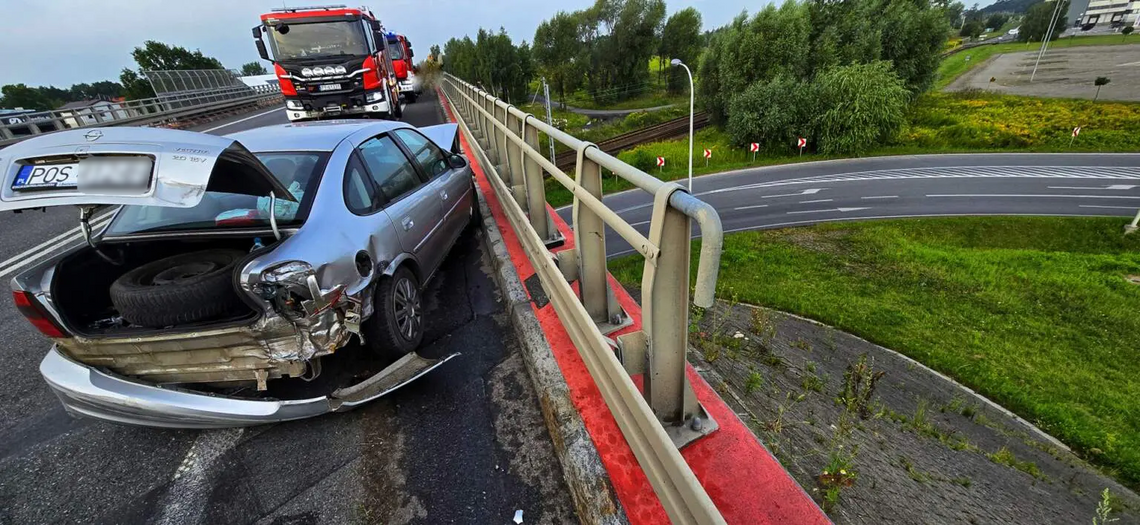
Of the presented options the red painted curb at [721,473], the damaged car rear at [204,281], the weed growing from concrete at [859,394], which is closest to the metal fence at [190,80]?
the damaged car rear at [204,281]

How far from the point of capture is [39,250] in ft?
18.2

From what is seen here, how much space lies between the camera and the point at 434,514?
215 centimetres

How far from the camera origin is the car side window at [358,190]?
3.01m

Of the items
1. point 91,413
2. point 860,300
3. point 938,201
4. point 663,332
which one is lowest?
point 938,201

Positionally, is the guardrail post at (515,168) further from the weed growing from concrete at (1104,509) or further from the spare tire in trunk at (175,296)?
the weed growing from concrete at (1104,509)

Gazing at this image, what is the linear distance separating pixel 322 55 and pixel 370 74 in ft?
3.82

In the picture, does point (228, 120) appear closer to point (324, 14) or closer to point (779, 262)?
point (324, 14)

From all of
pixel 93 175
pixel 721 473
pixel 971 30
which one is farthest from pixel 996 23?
pixel 93 175

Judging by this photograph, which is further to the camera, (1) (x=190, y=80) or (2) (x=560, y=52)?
(2) (x=560, y=52)

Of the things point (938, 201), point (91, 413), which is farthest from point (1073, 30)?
→ point (91, 413)

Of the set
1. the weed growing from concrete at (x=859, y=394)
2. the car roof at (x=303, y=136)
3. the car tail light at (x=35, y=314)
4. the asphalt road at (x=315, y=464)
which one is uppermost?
the car roof at (x=303, y=136)

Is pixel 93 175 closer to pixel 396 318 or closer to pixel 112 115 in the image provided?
pixel 396 318

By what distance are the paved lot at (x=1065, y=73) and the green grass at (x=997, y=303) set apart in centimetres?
3092

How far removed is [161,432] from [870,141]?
34615mm
